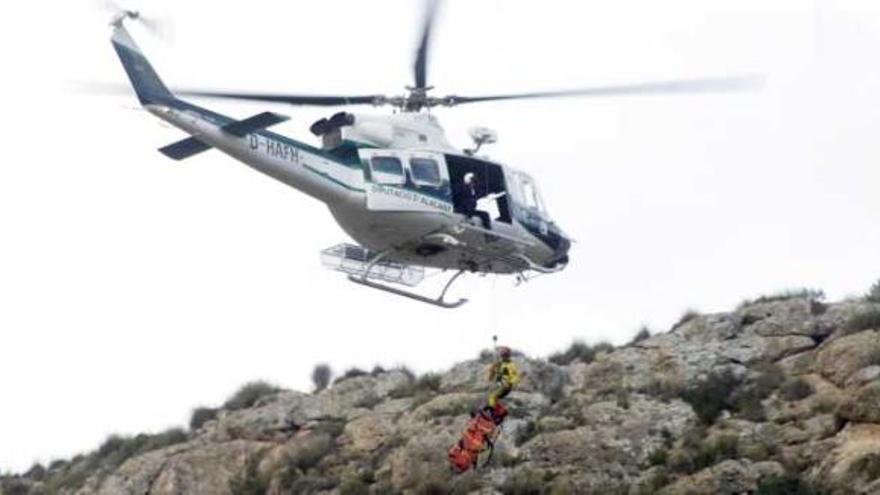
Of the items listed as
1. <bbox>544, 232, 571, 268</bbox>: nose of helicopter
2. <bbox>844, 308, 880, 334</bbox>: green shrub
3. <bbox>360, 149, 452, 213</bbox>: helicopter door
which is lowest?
<bbox>844, 308, 880, 334</bbox>: green shrub

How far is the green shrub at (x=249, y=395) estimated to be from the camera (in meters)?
54.8

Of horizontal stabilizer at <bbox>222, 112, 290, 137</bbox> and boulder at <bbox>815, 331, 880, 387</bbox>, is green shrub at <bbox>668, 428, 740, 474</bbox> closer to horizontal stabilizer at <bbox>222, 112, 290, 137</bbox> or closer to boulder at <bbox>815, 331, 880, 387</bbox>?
boulder at <bbox>815, 331, 880, 387</bbox>

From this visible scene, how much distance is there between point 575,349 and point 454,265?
13.8 metres

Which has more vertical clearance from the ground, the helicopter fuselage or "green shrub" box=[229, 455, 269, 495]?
the helicopter fuselage

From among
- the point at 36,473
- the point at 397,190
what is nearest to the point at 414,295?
the point at 397,190

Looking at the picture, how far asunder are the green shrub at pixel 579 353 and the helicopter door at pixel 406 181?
545 inches

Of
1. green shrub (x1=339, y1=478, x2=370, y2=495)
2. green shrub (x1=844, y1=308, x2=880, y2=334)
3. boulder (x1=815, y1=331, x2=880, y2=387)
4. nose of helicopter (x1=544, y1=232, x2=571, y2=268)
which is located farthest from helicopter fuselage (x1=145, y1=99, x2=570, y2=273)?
green shrub (x1=844, y1=308, x2=880, y2=334)

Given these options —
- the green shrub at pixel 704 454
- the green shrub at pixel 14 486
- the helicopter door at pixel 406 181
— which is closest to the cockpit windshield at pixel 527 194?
the helicopter door at pixel 406 181

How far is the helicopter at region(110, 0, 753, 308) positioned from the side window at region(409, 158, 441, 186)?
0.02m

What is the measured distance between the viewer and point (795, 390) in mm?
46500

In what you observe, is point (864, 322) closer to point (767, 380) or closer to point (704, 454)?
point (767, 380)

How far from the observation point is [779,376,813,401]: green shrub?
46375 mm

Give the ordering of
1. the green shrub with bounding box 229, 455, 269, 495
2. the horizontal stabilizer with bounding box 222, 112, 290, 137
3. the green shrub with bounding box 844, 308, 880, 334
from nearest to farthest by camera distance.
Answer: the horizontal stabilizer with bounding box 222, 112, 290, 137 → the green shrub with bounding box 844, 308, 880, 334 → the green shrub with bounding box 229, 455, 269, 495

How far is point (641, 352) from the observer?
51.2m
